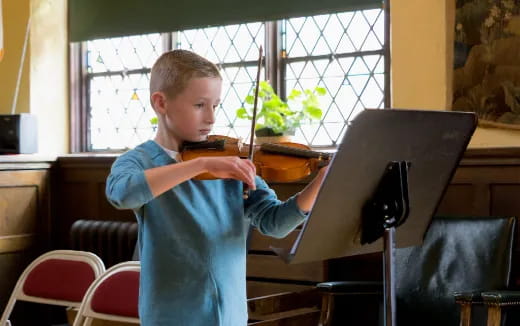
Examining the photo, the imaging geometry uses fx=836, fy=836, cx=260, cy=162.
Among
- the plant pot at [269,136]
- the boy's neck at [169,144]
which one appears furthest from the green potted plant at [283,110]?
the boy's neck at [169,144]

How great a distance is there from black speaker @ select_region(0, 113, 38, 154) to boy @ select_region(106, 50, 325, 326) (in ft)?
10.3

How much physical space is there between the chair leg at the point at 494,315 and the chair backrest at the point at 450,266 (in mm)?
407

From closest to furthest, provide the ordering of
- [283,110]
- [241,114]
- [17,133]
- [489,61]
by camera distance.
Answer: [489,61] < [283,110] < [241,114] < [17,133]

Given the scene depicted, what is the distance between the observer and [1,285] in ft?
16.1

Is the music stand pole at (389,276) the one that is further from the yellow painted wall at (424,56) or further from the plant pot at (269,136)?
the plant pot at (269,136)

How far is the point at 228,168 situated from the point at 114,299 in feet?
4.58

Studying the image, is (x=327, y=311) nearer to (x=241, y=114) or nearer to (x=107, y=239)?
(x=241, y=114)

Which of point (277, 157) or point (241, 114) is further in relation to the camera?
point (241, 114)

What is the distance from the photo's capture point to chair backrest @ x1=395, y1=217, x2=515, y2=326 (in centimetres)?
318

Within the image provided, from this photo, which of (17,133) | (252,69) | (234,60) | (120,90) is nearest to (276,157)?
(252,69)

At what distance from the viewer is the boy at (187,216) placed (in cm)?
194

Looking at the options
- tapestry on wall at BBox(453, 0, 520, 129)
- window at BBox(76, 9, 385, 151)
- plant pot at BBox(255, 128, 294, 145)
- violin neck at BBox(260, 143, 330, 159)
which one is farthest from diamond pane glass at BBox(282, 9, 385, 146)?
violin neck at BBox(260, 143, 330, 159)

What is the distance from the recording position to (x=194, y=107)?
78.0 inches

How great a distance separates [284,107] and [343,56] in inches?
16.8
